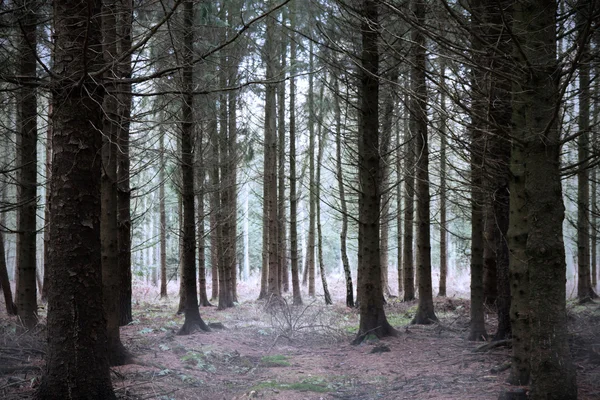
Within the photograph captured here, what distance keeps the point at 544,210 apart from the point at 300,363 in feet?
17.7

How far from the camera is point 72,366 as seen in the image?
419 cm

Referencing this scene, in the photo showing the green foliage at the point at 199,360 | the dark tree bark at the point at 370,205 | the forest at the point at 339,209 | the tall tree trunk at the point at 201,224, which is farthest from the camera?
the tall tree trunk at the point at 201,224

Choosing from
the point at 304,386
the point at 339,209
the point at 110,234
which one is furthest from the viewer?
the point at 339,209

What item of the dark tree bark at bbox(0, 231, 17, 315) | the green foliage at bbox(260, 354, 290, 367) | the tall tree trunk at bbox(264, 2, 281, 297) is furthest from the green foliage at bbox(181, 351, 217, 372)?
the tall tree trunk at bbox(264, 2, 281, 297)

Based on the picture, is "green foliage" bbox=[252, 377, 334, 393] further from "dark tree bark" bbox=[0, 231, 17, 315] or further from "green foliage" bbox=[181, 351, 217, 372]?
"dark tree bark" bbox=[0, 231, 17, 315]

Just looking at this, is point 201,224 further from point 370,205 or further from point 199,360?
point 199,360

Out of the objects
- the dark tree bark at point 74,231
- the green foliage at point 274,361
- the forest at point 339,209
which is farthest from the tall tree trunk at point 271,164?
the dark tree bark at point 74,231

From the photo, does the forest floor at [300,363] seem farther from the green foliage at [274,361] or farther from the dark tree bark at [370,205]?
the dark tree bark at [370,205]

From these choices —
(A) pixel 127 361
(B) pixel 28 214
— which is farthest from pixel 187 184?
(A) pixel 127 361

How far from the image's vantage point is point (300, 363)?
8.04m

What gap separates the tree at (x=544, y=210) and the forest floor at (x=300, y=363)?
0.80 metres

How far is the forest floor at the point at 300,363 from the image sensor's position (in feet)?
18.0

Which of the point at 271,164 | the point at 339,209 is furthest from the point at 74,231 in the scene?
the point at 271,164

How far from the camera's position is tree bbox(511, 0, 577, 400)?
153 inches
